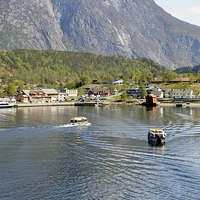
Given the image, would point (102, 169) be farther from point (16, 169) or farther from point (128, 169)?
point (16, 169)

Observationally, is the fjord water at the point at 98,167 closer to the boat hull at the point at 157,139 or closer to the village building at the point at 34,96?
the boat hull at the point at 157,139

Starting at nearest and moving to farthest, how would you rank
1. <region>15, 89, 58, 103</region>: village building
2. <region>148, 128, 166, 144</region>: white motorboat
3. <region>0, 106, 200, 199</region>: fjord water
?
<region>0, 106, 200, 199</region>: fjord water → <region>148, 128, 166, 144</region>: white motorboat → <region>15, 89, 58, 103</region>: village building

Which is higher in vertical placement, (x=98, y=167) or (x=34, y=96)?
(x=34, y=96)

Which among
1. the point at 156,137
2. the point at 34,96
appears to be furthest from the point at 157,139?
the point at 34,96

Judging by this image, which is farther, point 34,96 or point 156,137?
point 34,96

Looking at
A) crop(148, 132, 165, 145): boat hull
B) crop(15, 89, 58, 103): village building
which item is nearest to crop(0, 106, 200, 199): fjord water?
crop(148, 132, 165, 145): boat hull

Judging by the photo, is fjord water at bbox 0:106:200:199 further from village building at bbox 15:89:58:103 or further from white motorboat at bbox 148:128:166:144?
village building at bbox 15:89:58:103

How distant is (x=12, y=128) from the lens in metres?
71.9

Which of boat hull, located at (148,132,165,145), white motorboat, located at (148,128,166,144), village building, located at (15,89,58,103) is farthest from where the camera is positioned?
village building, located at (15,89,58,103)

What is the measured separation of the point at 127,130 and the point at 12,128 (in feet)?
110

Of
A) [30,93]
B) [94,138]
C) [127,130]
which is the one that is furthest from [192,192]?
[30,93]

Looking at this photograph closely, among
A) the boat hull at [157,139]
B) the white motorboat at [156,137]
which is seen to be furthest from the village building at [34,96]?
the boat hull at [157,139]

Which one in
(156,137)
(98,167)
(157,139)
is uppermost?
(156,137)

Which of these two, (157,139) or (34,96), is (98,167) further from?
(34,96)
